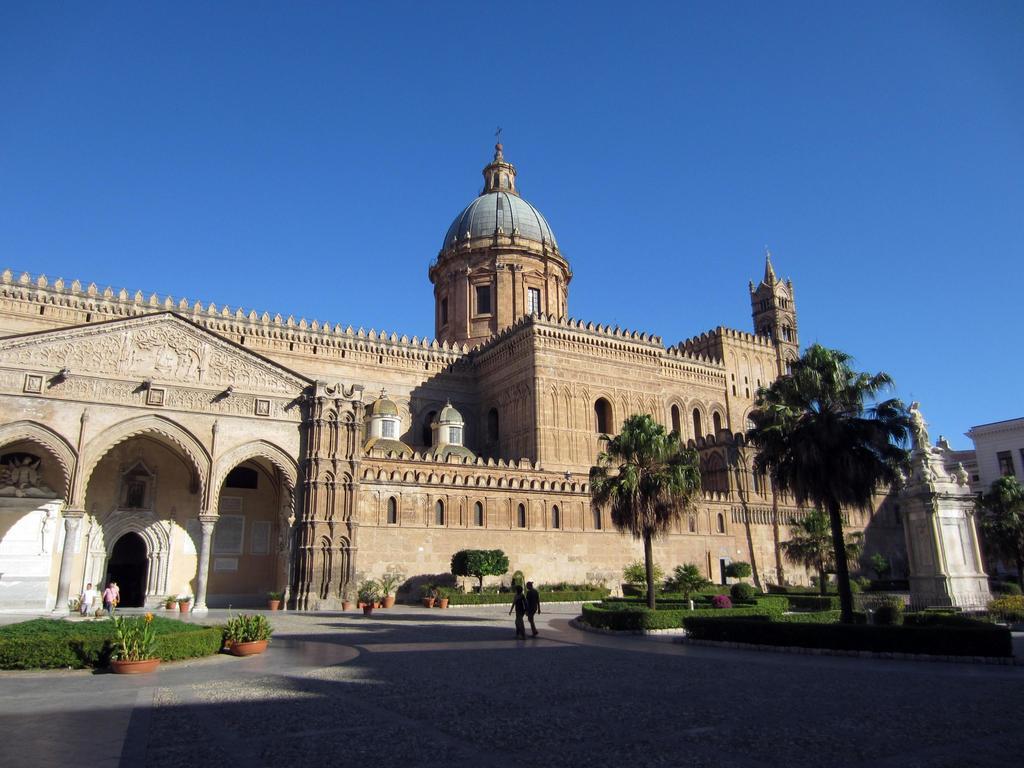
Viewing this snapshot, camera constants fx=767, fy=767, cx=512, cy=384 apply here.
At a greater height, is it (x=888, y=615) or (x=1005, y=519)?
(x=1005, y=519)

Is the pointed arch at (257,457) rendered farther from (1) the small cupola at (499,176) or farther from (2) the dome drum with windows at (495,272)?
(1) the small cupola at (499,176)

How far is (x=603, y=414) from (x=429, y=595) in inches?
740

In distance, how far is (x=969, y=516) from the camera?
80.6 feet

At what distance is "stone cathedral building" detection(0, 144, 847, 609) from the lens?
90.2 feet

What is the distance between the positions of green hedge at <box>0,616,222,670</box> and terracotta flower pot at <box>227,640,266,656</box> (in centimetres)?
83

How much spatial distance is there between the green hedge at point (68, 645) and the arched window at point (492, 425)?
33.1 m

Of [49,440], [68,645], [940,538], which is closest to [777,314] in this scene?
[940,538]

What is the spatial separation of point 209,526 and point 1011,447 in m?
52.8

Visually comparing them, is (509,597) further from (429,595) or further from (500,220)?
(500,220)

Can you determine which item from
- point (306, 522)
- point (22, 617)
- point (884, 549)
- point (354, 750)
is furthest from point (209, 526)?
point (884, 549)

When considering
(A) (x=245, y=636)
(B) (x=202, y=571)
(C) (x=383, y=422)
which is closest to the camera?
(A) (x=245, y=636)

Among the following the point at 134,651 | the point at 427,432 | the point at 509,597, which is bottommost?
the point at 134,651

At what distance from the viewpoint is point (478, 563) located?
31281mm

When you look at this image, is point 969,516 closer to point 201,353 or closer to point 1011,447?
point 201,353
